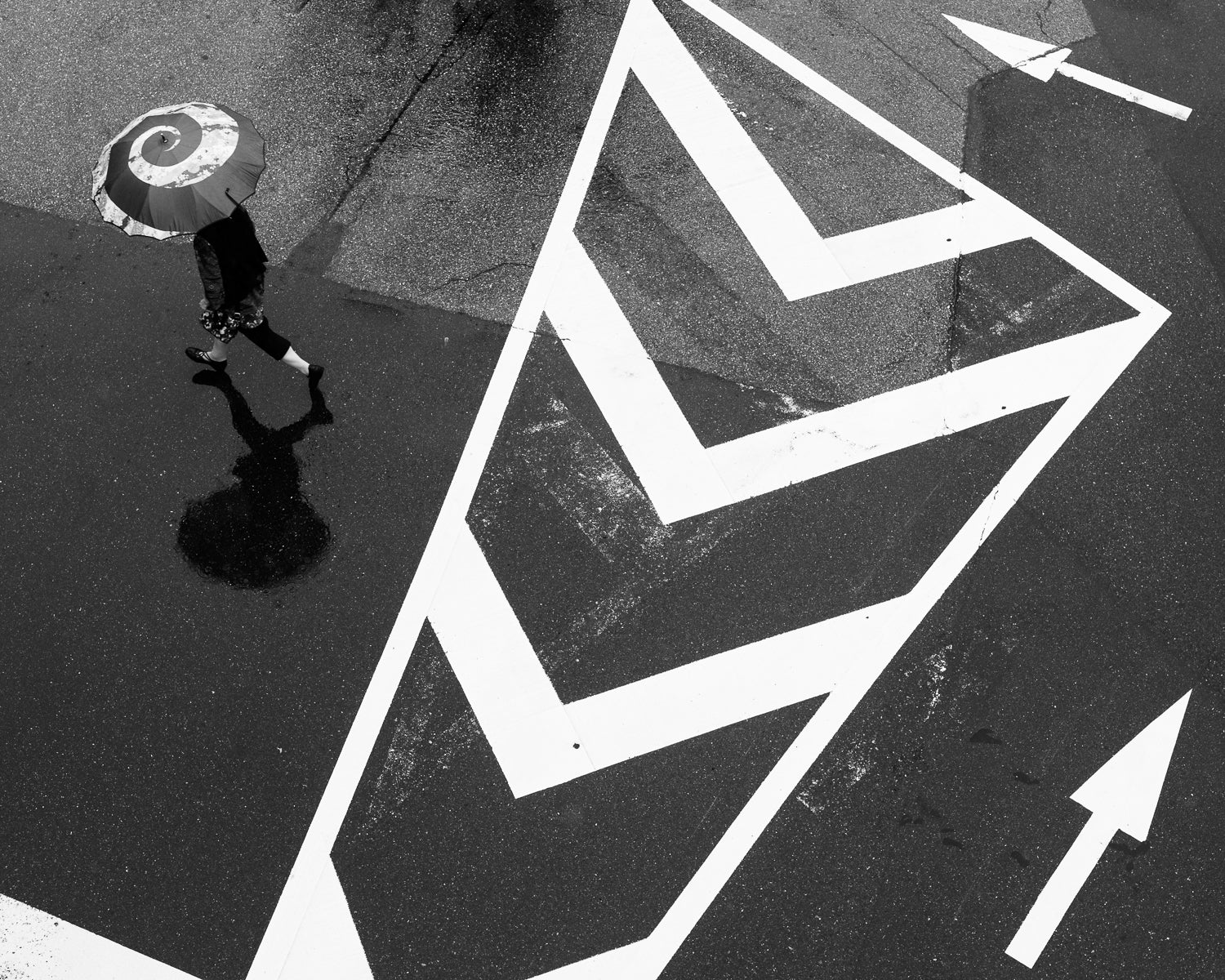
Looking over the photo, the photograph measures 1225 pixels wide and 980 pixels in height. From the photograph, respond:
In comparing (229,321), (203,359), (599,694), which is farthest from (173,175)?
(599,694)

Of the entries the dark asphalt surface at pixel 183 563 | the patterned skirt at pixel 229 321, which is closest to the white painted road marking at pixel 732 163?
the dark asphalt surface at pixel 183 563

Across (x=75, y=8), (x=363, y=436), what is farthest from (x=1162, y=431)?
(x=75, y=8)

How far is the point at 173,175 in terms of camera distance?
16.7 ft

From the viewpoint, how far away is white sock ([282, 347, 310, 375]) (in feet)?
20.1

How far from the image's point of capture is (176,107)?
17.9 ft

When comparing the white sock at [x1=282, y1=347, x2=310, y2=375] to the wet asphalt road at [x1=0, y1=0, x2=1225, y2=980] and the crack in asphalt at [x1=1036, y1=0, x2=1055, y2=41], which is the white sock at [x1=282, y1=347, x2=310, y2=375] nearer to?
the wet asphalt road at [x1=0, y1=0, x2=1225, y2=980]

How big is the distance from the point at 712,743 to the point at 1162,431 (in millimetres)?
3546

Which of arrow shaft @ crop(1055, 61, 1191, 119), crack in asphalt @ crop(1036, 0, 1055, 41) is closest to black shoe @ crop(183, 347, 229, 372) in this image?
arrow shaft @ crop(1055, 61, 1191, 119)

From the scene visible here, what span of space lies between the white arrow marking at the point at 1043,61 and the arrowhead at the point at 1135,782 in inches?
196

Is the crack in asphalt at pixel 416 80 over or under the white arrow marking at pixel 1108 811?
over

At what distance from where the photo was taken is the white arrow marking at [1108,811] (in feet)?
16.9

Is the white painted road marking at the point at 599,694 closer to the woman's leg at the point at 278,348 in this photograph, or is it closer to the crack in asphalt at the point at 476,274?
the woman's leg at the point at 278,348

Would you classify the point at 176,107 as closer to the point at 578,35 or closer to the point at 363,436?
the point at 363,436

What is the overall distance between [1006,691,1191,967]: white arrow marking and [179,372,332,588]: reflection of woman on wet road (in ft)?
14.0
